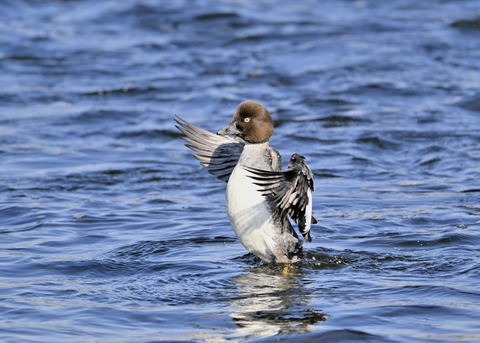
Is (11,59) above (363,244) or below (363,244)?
above

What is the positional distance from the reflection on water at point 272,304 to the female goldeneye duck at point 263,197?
0.67 ft

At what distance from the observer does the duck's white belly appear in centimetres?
631

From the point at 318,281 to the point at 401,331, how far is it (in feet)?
Result: 4.10

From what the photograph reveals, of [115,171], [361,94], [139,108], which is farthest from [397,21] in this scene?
[115,171]

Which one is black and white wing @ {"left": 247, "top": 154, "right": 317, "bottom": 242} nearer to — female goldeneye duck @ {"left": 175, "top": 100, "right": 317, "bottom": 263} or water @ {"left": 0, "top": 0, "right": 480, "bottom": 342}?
female goldeneye duck @ {"left": 175, "top": 100, "right": 317, "bottom": 263}

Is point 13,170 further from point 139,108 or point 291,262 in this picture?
point 291,262

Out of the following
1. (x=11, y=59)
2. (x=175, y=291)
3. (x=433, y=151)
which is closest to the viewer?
(x=175, y=291)

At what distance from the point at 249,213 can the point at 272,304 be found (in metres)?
0.91

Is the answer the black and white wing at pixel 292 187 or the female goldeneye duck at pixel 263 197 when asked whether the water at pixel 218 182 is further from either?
the black and white wing at pixel 292 187

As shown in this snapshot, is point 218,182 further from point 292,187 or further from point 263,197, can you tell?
point 292,187

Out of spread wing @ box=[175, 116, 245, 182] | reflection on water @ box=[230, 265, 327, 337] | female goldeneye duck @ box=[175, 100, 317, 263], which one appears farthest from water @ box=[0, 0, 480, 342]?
spread wing @ box=[175, 116, 245, 182]

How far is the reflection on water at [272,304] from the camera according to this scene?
205 inches

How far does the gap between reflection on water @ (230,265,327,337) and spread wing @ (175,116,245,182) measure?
3.43ft

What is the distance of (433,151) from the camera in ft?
35.2
